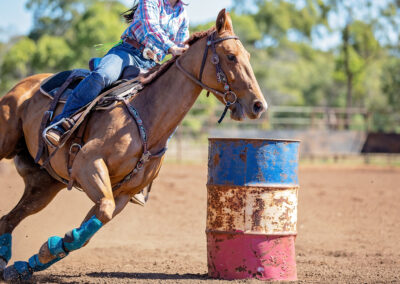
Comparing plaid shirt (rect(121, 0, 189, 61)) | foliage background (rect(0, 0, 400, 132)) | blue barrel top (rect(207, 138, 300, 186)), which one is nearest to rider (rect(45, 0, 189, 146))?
plaid shirt (rect(121, 0, 189, 61))

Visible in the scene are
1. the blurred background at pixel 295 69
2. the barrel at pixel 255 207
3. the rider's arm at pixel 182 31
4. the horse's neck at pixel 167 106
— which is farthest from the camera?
the blurred background at pixel 295 69

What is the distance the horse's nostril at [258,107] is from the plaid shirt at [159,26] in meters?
1.04

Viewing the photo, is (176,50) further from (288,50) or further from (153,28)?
→ (288,50)

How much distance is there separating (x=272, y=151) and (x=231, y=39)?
113 centimetres

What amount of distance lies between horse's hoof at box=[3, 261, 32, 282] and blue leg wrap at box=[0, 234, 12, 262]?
0.54 metres

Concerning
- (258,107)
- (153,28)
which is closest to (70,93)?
(153,28)

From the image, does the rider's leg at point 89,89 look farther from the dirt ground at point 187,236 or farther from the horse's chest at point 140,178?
the dirt ground at point 187,236

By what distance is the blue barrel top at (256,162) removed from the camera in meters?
5.09

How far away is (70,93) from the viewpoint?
5355mm

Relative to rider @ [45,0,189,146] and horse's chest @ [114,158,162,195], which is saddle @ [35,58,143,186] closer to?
rider @ [45,0,189,146]

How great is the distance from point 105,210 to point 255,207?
140 centimetres

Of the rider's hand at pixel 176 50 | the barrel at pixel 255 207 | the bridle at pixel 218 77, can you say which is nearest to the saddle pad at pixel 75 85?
the rider's hand at pixel 176 50

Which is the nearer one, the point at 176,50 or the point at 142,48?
the point at 176,50

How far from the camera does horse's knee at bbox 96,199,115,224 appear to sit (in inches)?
178
